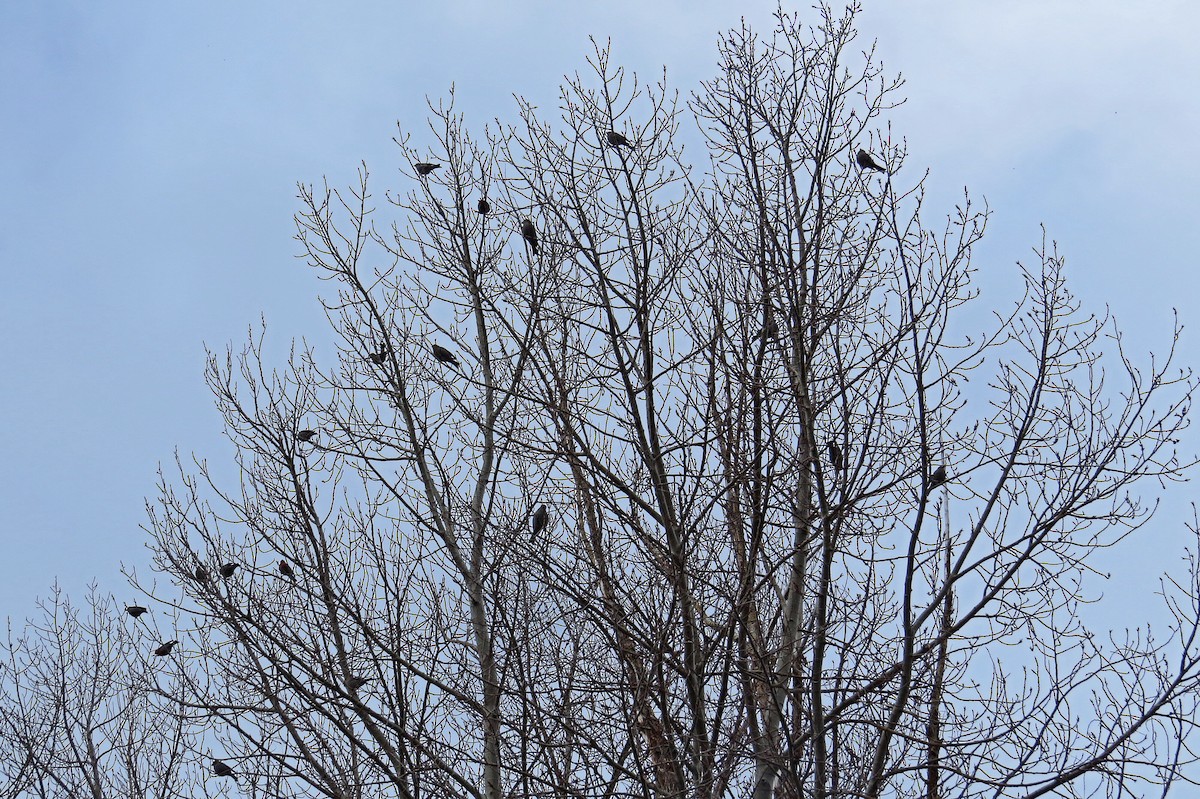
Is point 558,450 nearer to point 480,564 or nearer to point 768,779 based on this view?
point 480,564

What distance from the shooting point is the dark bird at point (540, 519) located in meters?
5.95

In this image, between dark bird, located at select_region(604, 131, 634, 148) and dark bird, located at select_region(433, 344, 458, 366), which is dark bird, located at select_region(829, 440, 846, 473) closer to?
dark bird, located at select_region(604, 131, 634, 148)

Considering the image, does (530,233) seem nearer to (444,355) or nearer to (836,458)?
(444,355)

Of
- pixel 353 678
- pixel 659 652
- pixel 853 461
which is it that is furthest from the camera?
pixel 353 678

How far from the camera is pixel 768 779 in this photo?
5289 mm

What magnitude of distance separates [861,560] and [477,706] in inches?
86.4

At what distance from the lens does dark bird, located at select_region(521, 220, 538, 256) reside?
6895mm

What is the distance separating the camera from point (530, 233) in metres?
6.91

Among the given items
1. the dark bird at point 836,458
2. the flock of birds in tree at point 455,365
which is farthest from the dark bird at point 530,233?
the dark bird at point 836,458

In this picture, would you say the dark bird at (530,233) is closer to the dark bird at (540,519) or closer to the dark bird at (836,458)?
the dark bird at (540,519)

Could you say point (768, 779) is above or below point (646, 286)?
below

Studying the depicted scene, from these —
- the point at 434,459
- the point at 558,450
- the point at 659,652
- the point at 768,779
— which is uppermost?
the point at 434,459

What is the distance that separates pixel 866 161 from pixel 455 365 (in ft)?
9.74

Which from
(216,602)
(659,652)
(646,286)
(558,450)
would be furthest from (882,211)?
(216,602)
